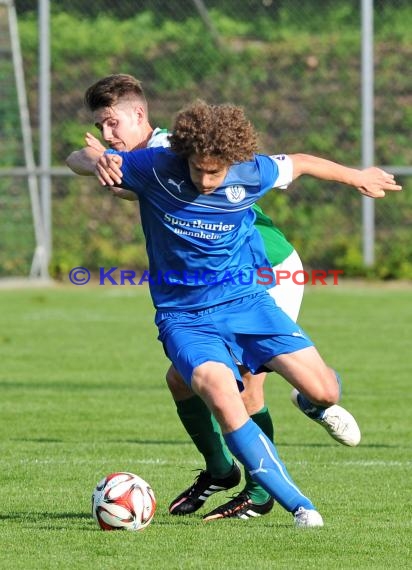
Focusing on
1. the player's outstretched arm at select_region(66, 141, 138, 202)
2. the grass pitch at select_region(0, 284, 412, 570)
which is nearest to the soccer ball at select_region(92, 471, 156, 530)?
the grass pitch at select_region(0, 284, 412, 570)

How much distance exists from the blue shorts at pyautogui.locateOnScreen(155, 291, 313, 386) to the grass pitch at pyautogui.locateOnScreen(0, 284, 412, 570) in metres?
0.75

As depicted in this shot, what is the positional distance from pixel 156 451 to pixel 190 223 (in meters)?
2.25

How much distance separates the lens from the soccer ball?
5.46 metres

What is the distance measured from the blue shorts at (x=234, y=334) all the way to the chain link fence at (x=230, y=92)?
12.2m

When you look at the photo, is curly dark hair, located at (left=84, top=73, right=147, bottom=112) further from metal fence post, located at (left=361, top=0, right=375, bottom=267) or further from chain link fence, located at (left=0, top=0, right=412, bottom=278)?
chain link fence, located at (left=0, top=0, right=412, bottom=278)

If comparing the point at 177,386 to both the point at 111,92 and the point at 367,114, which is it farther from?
the point at 367,114

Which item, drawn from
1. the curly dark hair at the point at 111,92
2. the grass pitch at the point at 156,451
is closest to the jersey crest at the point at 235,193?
the curly dark hair at the point at 111,92

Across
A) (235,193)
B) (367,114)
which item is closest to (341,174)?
A: (235,193)

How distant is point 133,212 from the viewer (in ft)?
62.1

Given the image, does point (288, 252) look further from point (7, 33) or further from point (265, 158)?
point (7, 33)

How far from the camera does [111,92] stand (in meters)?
6.34

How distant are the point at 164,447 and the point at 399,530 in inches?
97.0

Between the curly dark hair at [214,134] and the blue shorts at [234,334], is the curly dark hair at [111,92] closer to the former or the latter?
the curly dark hair at [214,134]

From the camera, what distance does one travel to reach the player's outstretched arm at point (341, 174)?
5852 mm
